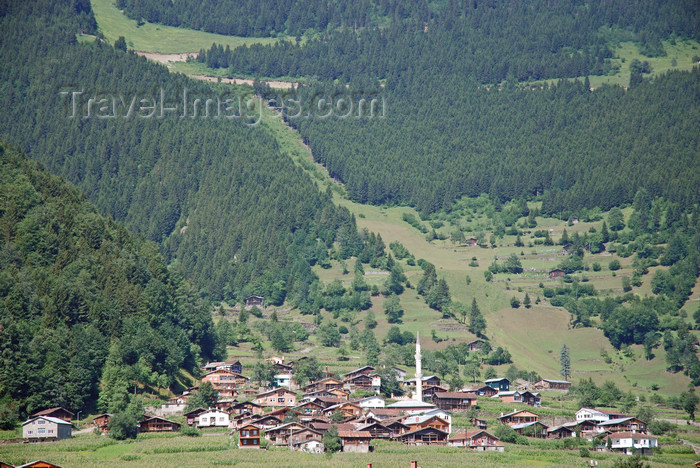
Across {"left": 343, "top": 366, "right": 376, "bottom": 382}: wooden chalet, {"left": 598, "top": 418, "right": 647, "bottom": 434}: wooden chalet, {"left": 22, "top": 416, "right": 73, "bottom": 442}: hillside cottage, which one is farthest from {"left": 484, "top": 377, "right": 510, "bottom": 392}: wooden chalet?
{"left": 22, "top": 416, "right": 73, "bottom": 442}: hillside cottage

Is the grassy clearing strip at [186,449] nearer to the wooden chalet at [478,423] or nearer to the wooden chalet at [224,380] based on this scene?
the wooden chalet at [478,423]

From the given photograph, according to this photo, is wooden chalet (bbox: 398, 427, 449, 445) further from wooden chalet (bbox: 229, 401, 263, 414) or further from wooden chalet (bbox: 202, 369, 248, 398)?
wooden chalet (bbox: 202, 369, 248, 398)

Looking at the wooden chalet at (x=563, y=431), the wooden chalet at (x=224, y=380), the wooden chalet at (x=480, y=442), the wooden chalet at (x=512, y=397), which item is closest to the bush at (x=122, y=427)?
the wooden chalet at (x=224, y=380)

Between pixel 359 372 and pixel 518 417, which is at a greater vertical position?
pixel 359 372

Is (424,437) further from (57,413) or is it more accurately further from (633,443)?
(57,413)

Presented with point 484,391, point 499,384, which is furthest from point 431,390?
point 499,384

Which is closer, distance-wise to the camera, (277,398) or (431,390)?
(277,398)

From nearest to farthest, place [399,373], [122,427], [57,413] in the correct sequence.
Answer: [122,427] < [57,413] < [399,373]
